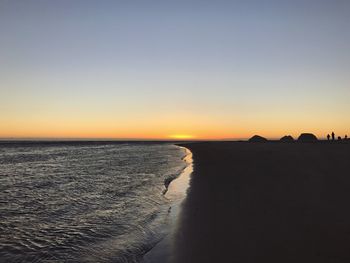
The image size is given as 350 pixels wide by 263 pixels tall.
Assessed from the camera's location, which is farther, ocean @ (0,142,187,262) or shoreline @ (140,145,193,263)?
ocean @ (0,142,187,262)

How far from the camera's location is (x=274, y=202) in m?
12.6

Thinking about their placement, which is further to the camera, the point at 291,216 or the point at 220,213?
the point at 220,213

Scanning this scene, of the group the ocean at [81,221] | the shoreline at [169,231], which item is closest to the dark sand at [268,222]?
the shoreline at [169,231]

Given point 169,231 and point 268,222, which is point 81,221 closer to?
point 169,231

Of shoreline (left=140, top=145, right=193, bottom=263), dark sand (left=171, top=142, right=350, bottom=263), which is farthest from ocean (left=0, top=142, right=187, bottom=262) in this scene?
dark sand (left=171, top=142, right=350, bottom=263)

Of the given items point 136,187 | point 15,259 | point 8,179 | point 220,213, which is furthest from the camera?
point 8,179

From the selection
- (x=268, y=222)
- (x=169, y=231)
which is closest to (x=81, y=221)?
(x=169, y=231)

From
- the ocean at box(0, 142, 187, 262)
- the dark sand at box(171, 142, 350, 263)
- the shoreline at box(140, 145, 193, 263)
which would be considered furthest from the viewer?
the ocean at box(0, 142, 187, 262)

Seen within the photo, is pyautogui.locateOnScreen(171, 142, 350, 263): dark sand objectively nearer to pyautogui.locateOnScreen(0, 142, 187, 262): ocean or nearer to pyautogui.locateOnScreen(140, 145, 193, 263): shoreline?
pyautogui.locateOnScreen(140, 145, 193, 263): shoreline

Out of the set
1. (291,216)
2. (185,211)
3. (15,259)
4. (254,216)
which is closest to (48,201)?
(185,211)

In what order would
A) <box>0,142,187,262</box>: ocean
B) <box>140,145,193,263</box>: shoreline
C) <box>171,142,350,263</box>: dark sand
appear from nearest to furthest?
<box>171,142,350,263</box>: dark sand
<box>140,145,193,263</box>: shoreline
<box>0,142,187,262</box>: ocean

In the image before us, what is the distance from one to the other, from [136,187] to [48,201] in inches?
215

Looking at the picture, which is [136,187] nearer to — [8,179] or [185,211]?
[185,211]

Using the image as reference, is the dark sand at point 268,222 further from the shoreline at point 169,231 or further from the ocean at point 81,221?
the ocean at point 81,221
